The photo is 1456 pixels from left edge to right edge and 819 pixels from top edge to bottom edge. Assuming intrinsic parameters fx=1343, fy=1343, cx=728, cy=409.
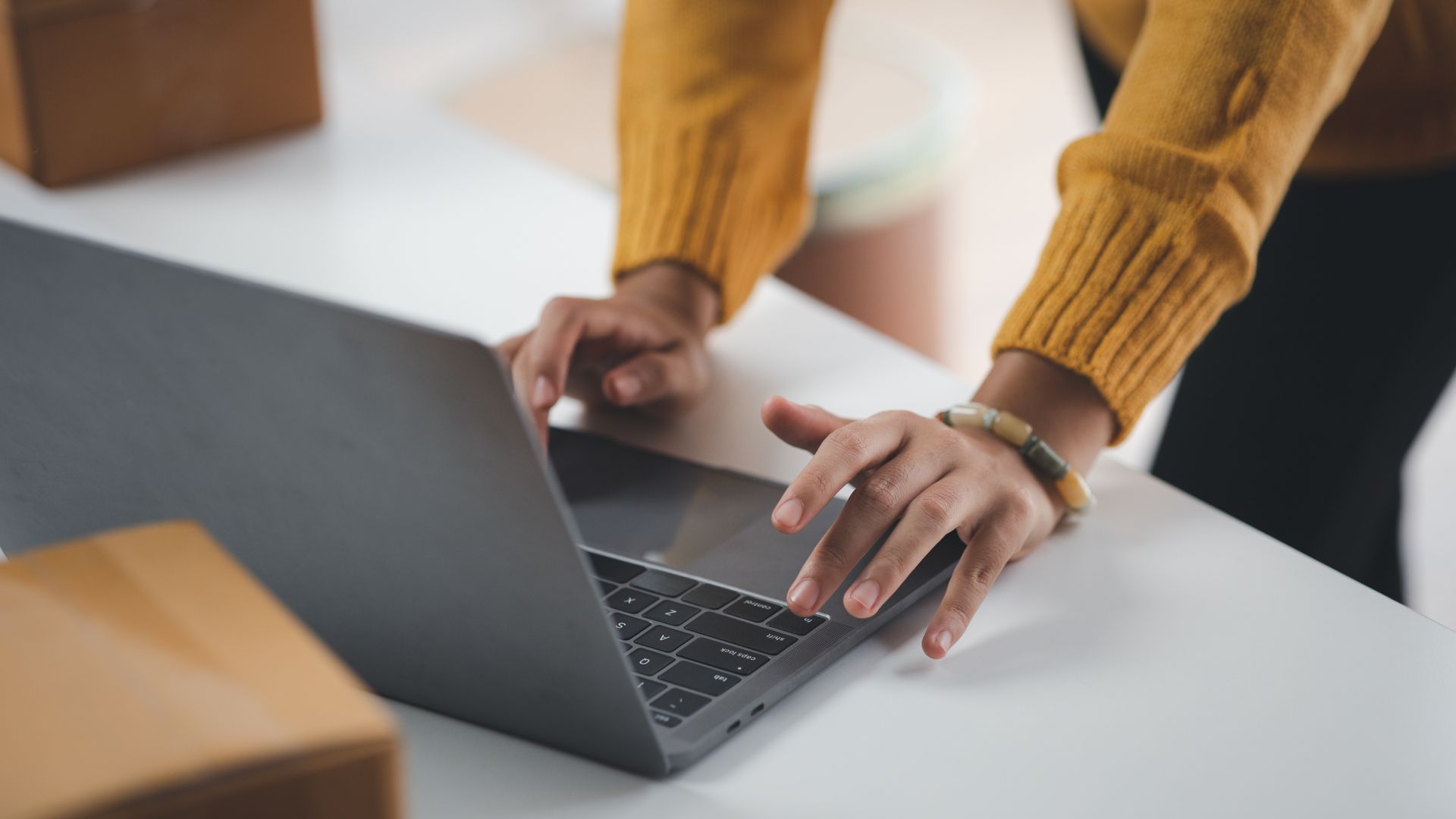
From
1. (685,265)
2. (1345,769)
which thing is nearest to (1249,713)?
(1345,769)

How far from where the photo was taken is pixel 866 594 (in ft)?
1.77

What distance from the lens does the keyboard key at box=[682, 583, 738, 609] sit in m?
0.55

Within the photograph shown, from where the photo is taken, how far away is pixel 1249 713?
1.70 ft

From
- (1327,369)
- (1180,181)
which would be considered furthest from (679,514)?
(1327,369)

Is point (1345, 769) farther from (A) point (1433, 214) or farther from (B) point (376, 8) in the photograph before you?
(B) point (376, 8)

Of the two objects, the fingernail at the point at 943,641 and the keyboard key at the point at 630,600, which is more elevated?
the keyboard key at the point at 630,600

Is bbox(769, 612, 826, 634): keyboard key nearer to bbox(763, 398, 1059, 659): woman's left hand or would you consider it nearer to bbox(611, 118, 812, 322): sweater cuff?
bbox(763, 398, 1059, 659): woman's left hand

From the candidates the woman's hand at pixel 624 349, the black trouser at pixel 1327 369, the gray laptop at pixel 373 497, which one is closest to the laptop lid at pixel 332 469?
the gray laptop at pixel 373 497

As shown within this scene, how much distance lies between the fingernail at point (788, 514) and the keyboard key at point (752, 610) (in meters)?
0.03

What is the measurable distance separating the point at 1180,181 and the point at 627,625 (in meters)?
0.33

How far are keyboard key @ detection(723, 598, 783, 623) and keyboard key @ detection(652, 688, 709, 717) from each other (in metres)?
0.06

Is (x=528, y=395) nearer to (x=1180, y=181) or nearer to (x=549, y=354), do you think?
(x=549, y=354)

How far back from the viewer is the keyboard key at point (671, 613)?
0.54 m

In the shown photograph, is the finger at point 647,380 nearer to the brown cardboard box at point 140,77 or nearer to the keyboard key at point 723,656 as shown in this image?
the keyboard key at point 723,656
